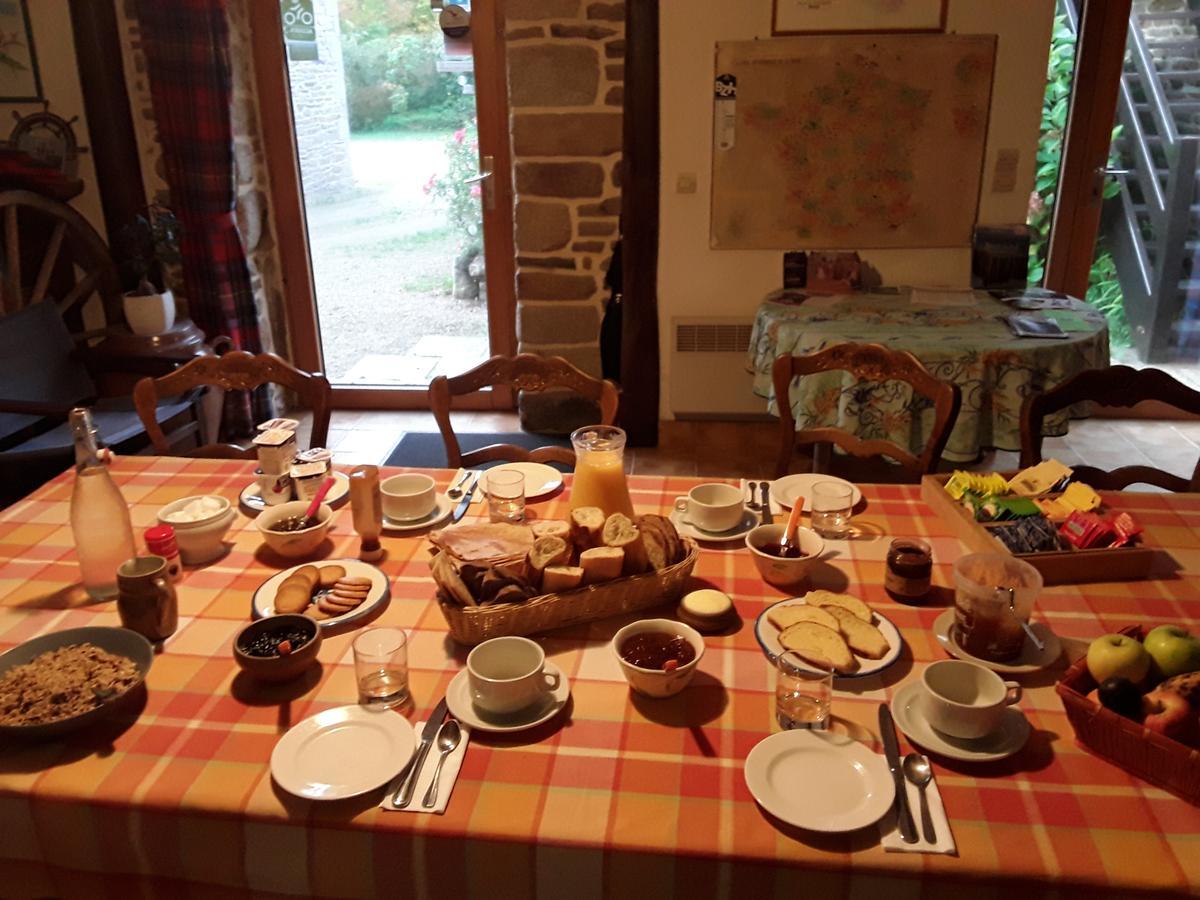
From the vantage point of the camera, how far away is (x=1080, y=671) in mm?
1140

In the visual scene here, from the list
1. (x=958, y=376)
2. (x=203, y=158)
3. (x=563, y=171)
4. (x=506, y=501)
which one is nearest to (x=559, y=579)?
(x=506, y=501)

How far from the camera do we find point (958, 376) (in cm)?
282

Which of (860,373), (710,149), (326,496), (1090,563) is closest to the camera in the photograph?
(1090,563)

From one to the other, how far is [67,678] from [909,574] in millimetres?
1131

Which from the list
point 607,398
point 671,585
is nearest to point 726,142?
point 607,398

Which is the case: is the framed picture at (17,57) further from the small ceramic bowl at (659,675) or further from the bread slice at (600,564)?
the small ceramic bowl at (659,675)

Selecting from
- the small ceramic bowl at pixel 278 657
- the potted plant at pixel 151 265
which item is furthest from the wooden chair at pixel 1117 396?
the potted plant at pixel 151 265

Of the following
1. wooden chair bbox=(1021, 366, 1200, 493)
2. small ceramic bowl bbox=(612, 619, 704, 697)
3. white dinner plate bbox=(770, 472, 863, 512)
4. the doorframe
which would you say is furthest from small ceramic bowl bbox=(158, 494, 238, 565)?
the doorframe

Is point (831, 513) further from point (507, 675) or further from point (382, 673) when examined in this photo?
point (382, 673)

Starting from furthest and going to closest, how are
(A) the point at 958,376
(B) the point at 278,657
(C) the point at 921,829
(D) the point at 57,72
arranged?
(D) the point at 57,72 < (A) the point at 958,376 < (B) the point at 278,657 < (C) the point at 921,829

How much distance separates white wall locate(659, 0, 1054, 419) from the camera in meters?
3.51

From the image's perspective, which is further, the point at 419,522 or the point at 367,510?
the point at 419,522

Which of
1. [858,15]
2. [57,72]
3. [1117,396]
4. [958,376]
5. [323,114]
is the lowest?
[958,376]

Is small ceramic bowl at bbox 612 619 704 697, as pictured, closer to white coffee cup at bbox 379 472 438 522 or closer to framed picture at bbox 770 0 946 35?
white coffee cup at bbox 379 472 438 522
